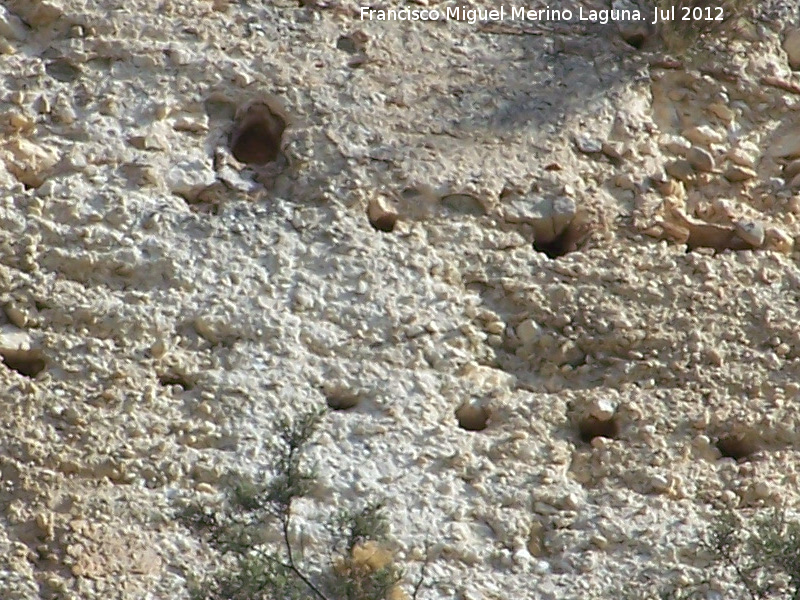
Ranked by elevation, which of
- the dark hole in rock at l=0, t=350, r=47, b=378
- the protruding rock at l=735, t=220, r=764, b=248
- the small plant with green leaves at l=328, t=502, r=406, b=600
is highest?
the protruding rock at l=735, t=220, r=764, b=248

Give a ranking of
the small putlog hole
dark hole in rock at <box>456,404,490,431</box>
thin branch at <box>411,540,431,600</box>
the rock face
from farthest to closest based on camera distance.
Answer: the small putlog hole, dark hole in rock at <box>456,404,490,431</box>, the rock face, thin branch at <box>411,540,431,600</box>

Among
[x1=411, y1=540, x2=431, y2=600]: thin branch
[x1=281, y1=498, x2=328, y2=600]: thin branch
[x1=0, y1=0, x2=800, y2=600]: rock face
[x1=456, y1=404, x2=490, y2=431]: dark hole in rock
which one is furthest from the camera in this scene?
[x1=456, y1=404, x2=490, y2=431]: dark hole in rock

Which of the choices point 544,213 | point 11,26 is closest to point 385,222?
point 544,213

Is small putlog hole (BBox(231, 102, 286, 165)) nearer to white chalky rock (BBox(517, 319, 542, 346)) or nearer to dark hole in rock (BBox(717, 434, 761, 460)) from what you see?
white chalky rock (BBox(517, 319, 542, 346))

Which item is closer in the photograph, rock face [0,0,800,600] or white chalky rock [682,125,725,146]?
rock face [0,0,800,600]

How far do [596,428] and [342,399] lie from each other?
703mm

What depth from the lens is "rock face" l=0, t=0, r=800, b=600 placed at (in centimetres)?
435

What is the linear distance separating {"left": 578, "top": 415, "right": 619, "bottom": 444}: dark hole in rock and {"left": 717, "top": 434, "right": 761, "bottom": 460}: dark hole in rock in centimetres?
29

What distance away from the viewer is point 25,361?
4.46 m

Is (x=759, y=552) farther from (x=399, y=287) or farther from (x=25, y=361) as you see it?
(x=25, y=361)

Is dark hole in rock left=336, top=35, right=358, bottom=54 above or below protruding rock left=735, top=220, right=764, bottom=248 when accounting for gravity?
above


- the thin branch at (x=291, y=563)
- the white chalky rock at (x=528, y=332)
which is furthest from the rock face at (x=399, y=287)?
the thin branch at (x=291, y=563)

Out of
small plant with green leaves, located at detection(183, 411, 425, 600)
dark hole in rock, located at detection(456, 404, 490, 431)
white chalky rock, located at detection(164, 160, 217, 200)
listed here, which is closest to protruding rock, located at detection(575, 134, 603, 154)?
dark hole in rock, located at detection(456, 404, 490, 431)

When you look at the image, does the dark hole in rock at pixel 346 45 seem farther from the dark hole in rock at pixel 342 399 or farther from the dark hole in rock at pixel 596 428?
the dark hole in rock at pixel 596 428
